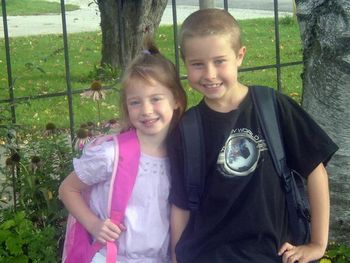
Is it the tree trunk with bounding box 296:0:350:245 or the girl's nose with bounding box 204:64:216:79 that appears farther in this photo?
the tree trunk with bounding box 296:0:350:245

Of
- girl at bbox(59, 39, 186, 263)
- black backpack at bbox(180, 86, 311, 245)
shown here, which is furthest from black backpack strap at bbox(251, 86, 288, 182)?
girl at bbox(59, 39, 186, 263)

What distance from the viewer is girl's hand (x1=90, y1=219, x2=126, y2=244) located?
8.75 feet

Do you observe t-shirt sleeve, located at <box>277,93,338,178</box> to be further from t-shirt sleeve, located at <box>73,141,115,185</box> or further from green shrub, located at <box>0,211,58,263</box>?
green shrub, located at <box>0,211,58,263</box>

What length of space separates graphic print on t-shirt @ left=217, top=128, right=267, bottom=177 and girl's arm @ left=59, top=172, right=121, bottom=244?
16.9 inches

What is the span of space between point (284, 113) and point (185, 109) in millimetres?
371

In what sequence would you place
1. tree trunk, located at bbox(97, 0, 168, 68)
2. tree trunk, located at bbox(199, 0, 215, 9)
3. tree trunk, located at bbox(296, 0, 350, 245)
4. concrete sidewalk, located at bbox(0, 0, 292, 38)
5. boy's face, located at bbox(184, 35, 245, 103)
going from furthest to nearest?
1. concrete sidewalk, located at bbox(0, 0, 292, 38)
2. tree trunk, located at bbox(97, 0, 168, 68)
3. tree trunk, located at bbox(199, 0, 215, 9)
4. tree trunk, located at bbox(296, 0, 350, 245)
5. boy's face, located at bbox(184, 35, 245, 103)

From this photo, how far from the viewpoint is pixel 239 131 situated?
8.51 ft

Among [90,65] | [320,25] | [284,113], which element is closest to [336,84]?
[320,25]

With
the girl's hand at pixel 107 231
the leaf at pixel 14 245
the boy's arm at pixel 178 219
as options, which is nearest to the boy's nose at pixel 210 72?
the boy's arm at pixel 178 219

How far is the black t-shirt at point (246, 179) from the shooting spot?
8.46 ft

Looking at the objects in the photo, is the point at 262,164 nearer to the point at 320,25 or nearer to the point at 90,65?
the point at 320,25

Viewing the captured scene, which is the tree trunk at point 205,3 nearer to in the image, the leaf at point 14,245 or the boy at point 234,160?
the leaf at point 14,245

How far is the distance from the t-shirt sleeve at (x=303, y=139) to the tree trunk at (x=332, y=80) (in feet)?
2.34

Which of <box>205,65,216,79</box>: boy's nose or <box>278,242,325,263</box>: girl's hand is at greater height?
<box>205,65,216,79</box>: boy's nose
